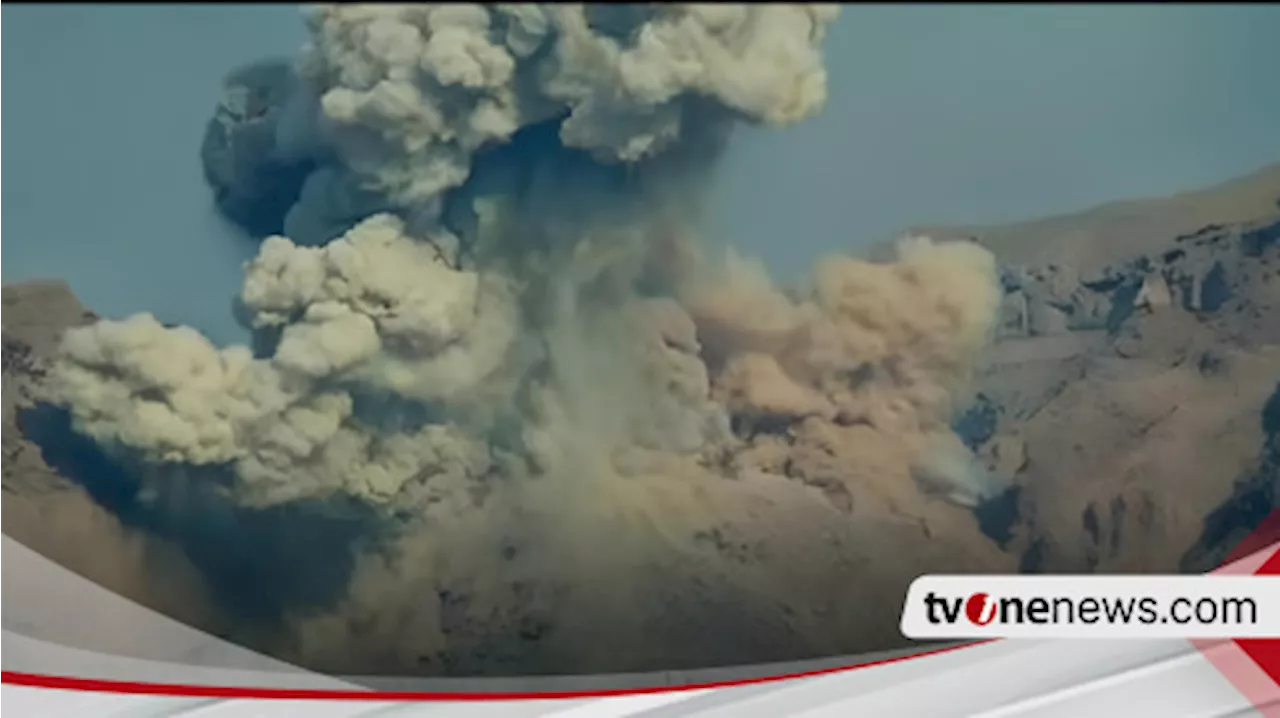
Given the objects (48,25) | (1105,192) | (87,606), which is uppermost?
(48,25)

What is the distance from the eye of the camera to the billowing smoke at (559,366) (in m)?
0.79

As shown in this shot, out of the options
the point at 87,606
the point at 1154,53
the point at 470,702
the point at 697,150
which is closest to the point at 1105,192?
the point at 1154,53

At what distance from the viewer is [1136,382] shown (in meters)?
0.89

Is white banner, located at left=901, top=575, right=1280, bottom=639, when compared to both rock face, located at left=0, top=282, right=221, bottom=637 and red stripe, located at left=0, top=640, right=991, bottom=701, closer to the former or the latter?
red stripe, located at left=0, top=640, right=991, bottom=701

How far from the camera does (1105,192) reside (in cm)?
82

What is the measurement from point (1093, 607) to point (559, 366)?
0.39 metres

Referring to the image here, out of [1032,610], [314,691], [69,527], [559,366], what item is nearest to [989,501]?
[1032,610]

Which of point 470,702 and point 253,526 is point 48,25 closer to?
point 253,526

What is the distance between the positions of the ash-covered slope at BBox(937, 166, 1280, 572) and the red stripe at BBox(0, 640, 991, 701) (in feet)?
0.45

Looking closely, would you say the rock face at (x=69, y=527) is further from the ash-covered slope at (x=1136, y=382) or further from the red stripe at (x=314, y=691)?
the ash-covered slope at (x=1136, y=382)

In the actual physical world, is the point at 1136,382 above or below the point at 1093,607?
above

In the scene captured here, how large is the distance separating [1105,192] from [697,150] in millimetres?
240

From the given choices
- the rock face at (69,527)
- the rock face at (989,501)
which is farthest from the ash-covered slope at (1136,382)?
the rock face at (69,527)

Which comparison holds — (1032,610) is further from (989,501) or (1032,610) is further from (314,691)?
(314,691)
